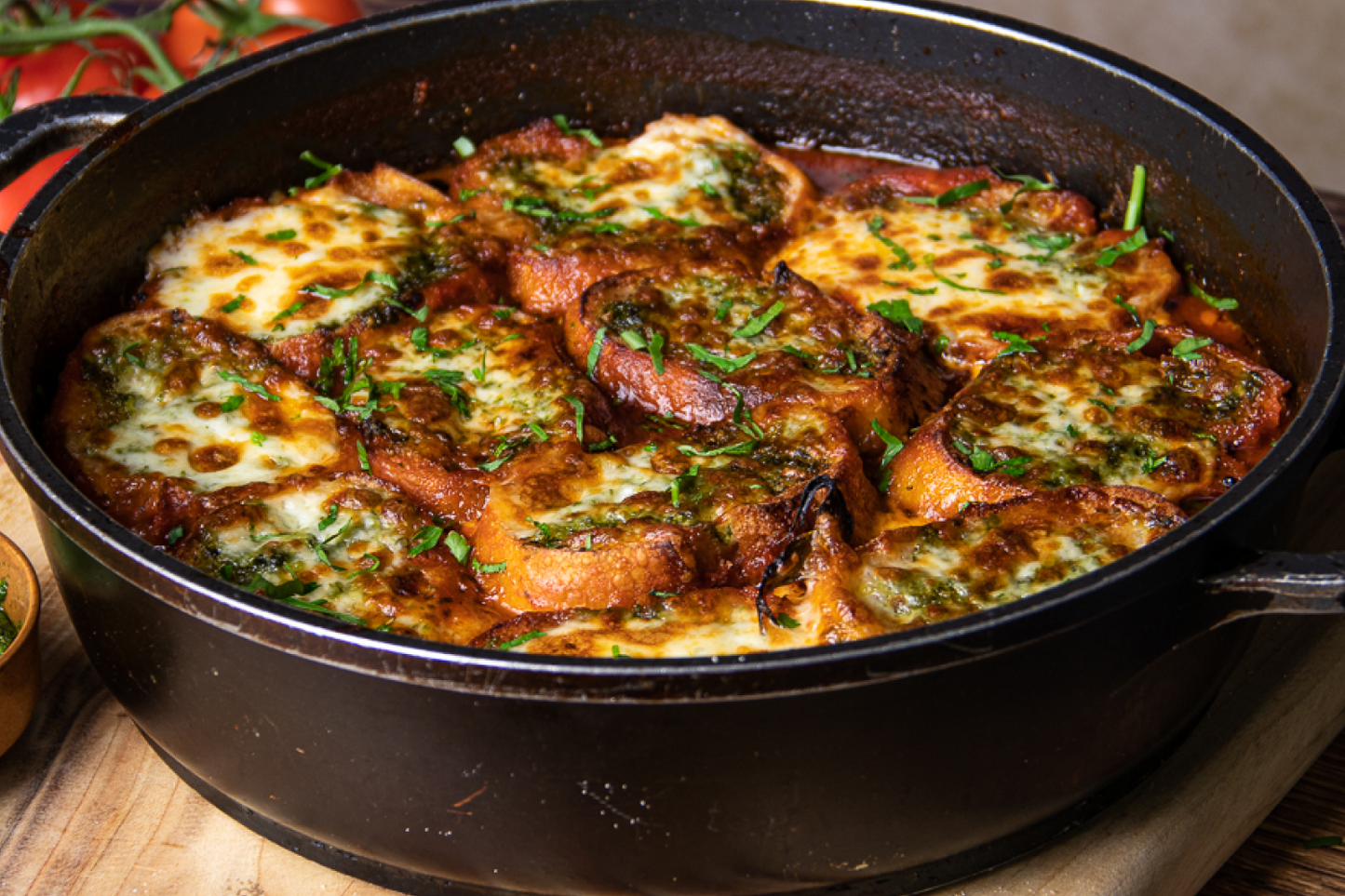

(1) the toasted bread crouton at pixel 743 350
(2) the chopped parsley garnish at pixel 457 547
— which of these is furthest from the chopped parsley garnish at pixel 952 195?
(2) the chopped parsley garnish at pixel 457 547

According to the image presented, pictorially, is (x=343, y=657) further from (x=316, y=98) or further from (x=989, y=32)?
(x=989, y=32)

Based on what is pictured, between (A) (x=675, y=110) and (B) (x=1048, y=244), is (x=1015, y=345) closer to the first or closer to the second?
(B) (x=1048, y=244)

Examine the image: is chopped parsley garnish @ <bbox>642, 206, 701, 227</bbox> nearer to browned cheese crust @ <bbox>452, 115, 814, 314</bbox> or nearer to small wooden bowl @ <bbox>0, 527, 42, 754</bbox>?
browned cheese crust @ <bbox>452, 115, 814, 314</bbox>

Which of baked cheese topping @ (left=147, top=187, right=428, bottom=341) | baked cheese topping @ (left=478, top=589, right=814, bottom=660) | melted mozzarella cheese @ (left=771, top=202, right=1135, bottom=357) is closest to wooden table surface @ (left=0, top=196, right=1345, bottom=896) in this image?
baked cheese topping @ (left=478, top=589, right=814, bottom=660)

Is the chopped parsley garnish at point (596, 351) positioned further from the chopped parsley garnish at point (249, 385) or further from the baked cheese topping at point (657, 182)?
the chopped parsley garnish at point (249, 385)

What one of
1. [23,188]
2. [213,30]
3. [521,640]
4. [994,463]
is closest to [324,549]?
[521,640]

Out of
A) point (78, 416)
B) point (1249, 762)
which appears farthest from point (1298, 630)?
point (78, 416)
